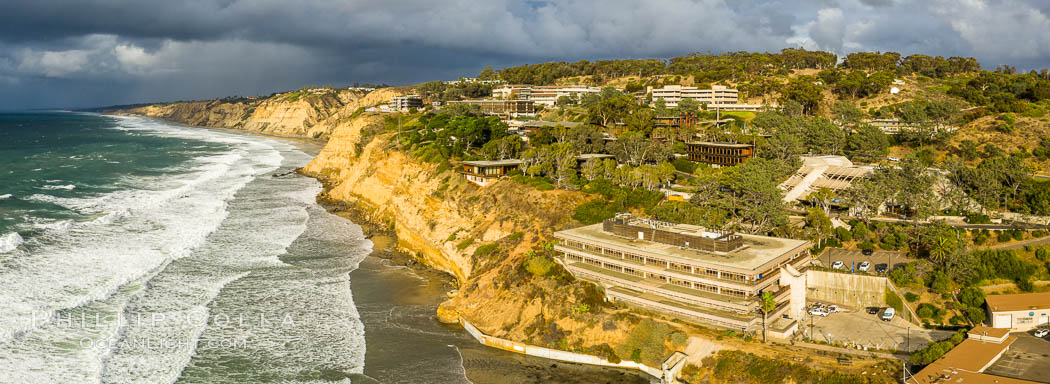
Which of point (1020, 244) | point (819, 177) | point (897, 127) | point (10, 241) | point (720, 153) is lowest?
point (10, 241)

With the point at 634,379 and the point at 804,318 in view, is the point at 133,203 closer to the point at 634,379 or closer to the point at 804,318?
the point at 634,379

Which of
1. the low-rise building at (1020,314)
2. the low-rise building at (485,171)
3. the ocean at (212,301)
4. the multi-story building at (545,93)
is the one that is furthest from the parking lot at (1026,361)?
the multi-story building at (545,93)

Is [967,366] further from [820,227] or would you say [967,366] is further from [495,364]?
[495,364]

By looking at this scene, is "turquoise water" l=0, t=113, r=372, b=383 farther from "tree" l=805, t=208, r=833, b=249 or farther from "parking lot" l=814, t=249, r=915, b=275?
"tree" l=805, t=208, r=833, b=249

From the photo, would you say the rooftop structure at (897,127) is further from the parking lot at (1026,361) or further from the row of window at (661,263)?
the row of window at (661,263)

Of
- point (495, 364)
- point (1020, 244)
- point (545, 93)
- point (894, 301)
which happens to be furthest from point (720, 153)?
point (545, 93)
